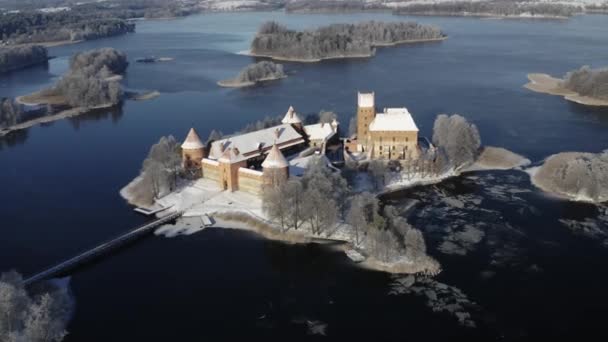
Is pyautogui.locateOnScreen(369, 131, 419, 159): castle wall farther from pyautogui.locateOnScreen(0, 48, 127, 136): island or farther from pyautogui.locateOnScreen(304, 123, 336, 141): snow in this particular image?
pyautogui.locateOnScreen(0, 48, 127, 136): island

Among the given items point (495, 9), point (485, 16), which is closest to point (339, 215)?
point (485, 16)

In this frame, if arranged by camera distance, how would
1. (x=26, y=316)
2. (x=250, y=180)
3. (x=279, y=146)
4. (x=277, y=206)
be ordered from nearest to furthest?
(x=26, y=316), (x=277, y=206), (x=250, y=180), (x=279, y=146)

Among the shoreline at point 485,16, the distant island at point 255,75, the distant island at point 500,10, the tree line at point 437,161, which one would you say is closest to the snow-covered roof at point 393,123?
the tree line at point 437,161

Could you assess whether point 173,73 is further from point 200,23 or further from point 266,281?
point 200,23

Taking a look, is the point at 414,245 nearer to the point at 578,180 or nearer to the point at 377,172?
the point at 377,172

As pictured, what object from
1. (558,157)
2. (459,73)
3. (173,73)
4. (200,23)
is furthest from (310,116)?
(200,23)

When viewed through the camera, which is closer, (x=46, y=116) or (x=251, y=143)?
(x=251, y=143)
